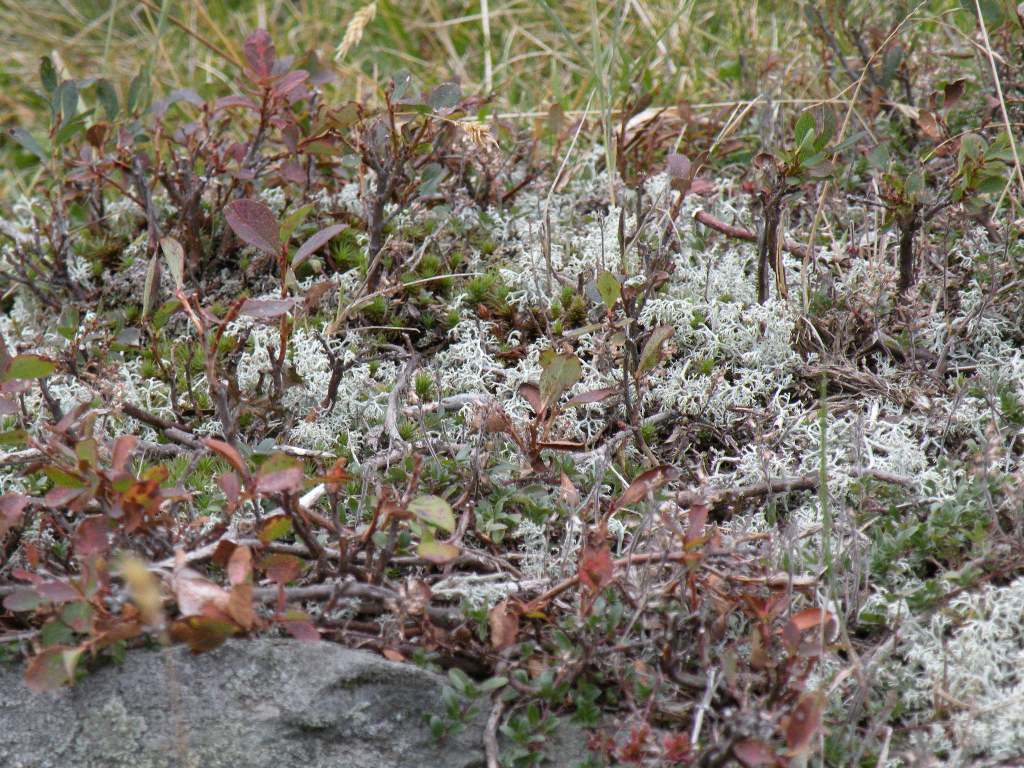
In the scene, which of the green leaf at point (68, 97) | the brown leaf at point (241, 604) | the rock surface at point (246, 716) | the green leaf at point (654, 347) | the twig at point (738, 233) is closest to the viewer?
the brown leaf at point (241, 604)

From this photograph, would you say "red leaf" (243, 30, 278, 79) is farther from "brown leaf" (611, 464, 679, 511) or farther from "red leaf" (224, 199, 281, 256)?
"brown leaf" (611, 464, 679, 511)

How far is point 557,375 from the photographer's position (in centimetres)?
209

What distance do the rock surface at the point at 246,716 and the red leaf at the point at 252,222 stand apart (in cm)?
82

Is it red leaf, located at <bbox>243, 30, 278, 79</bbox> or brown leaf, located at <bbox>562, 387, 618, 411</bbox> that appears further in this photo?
red leaf, located at <bbox>243, 30, 278, 79</bbox>

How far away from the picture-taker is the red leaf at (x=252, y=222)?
2096 millimetres

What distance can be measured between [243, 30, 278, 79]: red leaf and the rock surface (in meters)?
1.56

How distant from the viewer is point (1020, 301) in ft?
8.12

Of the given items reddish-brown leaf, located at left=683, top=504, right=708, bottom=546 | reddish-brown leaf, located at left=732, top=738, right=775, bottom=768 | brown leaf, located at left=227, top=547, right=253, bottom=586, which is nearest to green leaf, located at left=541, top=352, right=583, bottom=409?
reddish-brown leaf, located at left=683, top=504, right=708, bottom=546

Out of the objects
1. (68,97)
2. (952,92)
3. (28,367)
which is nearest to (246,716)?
(28,367)

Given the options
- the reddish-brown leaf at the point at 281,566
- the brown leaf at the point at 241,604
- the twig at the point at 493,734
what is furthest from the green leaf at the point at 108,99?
the twig at the point at 493,734

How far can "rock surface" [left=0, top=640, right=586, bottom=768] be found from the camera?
1688 millimetres

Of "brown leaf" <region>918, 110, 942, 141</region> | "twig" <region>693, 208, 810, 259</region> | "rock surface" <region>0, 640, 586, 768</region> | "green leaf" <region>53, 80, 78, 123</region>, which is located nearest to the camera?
"rock surface" <region>0, 640, 586, 768</region>

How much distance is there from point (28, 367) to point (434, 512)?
0.74 m

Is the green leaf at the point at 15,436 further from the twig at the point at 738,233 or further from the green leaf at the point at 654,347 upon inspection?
the twig at the point at 738,233
